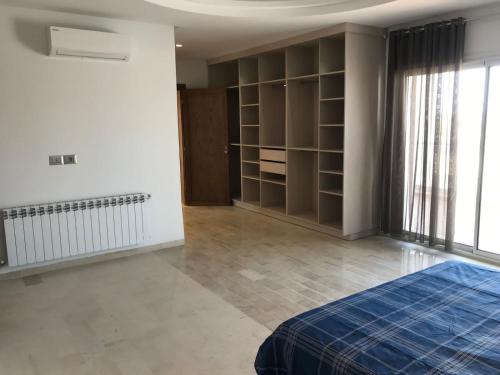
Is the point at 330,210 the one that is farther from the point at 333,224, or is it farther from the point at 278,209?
the point at 278,209

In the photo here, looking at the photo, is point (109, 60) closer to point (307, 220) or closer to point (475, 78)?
point (307, 220)

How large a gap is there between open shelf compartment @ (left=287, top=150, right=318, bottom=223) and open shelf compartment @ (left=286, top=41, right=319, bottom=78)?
3.70 feet

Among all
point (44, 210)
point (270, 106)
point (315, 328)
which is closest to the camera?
point (315, 328)

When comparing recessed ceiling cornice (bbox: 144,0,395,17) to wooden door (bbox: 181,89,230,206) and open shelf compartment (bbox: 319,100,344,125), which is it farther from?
wooden door (bbox: 181,89,230,206)

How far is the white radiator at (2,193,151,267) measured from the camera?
13.0ft

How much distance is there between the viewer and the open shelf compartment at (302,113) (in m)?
5.95

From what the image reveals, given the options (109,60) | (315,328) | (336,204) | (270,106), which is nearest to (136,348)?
(315,328)

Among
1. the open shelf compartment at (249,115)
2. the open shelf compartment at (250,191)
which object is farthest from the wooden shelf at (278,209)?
the open shelf compartment at (249,115)

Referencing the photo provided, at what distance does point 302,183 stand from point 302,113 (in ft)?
3.39

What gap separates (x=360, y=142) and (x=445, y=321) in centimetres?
357

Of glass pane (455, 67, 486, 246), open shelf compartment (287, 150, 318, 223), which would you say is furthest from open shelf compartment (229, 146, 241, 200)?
glass pane (455, 67, 486, 246)

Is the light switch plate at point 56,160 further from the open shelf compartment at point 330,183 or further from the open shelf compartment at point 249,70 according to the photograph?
the open shelf compartment at point 249,70

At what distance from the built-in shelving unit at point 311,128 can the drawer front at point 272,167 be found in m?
0.02

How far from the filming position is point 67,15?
4.10 meters
